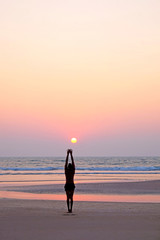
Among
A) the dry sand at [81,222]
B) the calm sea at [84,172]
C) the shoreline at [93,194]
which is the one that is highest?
the calm sea at [84,172]

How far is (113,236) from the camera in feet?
34.8

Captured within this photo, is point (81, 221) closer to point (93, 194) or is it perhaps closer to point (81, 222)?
point (81, 222)

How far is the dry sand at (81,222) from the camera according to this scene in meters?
10.7


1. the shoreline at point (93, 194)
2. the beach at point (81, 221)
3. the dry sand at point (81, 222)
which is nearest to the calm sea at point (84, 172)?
the shoreline at point (93, 194)

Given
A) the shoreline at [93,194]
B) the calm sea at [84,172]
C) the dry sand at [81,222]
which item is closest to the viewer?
the dry sand at [81,222]

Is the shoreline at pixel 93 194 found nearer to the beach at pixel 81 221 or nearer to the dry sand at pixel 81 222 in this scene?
the beach at pixel 81 221

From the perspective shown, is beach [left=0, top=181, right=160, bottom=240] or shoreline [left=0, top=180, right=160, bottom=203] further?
shoreline [left=0, top=180, right=160, bottom=203]

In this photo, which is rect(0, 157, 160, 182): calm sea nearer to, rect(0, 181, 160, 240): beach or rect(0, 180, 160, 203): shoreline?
rect(0, 180, 160, 203): shoreline

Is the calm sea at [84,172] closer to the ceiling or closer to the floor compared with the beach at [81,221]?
closer to the ceiling

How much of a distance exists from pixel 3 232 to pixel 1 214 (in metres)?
3.67

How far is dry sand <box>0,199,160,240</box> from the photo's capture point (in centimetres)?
1072

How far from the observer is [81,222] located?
41.8 ft

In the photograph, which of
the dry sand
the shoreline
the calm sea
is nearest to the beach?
the dry sand

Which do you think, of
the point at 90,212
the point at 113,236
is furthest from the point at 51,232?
the point at 90,212
